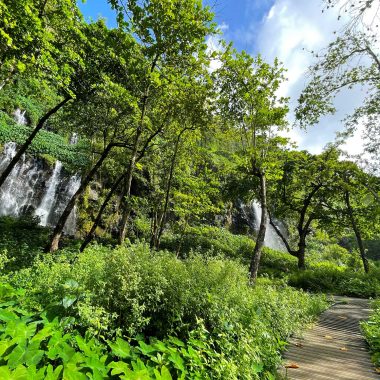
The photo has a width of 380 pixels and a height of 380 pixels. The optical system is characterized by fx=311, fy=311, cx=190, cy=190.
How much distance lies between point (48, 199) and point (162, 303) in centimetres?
1812

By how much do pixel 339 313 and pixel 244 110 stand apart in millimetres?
7899

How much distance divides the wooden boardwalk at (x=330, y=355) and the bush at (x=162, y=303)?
515 mm

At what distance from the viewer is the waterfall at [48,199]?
763 inches

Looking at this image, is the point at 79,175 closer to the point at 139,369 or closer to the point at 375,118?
the point at 375,118

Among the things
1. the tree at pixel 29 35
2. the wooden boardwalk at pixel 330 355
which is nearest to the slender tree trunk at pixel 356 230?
the wooden boardwalk at pixel 330 355

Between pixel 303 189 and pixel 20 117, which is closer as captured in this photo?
pixel 303 189

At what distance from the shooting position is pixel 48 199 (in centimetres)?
1988

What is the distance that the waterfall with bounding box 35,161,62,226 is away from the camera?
1939 centimetres

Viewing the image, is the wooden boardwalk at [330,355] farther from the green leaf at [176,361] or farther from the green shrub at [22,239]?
the green shrub at [22,239]

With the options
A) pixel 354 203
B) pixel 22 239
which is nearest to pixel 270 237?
pixel 354 203

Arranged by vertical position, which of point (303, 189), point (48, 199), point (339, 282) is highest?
point (303, 189)

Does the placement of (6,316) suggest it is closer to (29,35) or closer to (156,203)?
(29,35)

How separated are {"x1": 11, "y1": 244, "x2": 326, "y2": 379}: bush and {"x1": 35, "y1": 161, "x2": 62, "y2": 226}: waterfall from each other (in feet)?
52.7

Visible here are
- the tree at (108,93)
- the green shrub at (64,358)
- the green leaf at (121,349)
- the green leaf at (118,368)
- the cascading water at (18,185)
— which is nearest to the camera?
the green shrub at (64,358)
